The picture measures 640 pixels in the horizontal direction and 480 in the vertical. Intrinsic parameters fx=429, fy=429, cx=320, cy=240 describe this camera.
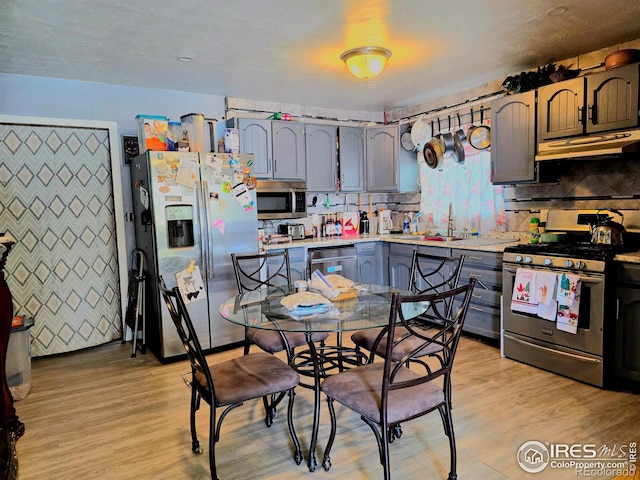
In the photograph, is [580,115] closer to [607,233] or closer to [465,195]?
[607,233]

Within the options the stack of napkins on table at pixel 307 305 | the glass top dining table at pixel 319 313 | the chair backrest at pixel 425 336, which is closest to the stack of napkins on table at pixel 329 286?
the glass top dining table at pixel 319 313

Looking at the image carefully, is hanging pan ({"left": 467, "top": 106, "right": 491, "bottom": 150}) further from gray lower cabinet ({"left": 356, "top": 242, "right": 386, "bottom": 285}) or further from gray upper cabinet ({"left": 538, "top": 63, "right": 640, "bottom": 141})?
gray lower cabinet ({"left": 356, "top": 242, "right": 386, "bottom": 285})

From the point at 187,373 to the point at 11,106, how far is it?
267cm

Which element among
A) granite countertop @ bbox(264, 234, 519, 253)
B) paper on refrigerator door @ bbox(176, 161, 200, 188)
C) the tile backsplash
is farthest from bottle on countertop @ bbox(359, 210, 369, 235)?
paper on refrigerator door @ bbox(176, 161, 200, 188)

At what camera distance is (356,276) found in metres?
4.70

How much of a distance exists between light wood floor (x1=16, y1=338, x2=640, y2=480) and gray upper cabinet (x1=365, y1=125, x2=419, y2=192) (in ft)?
7.81

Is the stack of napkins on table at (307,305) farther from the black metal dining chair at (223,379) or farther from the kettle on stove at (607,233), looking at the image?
the kettle on stove at (607,233)

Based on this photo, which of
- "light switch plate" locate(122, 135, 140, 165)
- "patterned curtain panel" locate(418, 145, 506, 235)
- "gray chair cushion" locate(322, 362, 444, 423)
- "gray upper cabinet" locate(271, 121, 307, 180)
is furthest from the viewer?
"gray upper cabinet" locate(271, 121, 307, 180)

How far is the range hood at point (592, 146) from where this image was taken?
9.59 ft

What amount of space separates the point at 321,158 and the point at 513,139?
202 centimetres

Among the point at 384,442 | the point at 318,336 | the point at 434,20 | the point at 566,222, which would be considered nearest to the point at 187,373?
the point at 318,336

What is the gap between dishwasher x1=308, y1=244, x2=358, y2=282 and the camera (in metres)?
4.43

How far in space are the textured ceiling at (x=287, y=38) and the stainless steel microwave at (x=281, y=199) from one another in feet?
3.17

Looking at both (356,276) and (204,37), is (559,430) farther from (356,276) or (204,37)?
(204,37)
